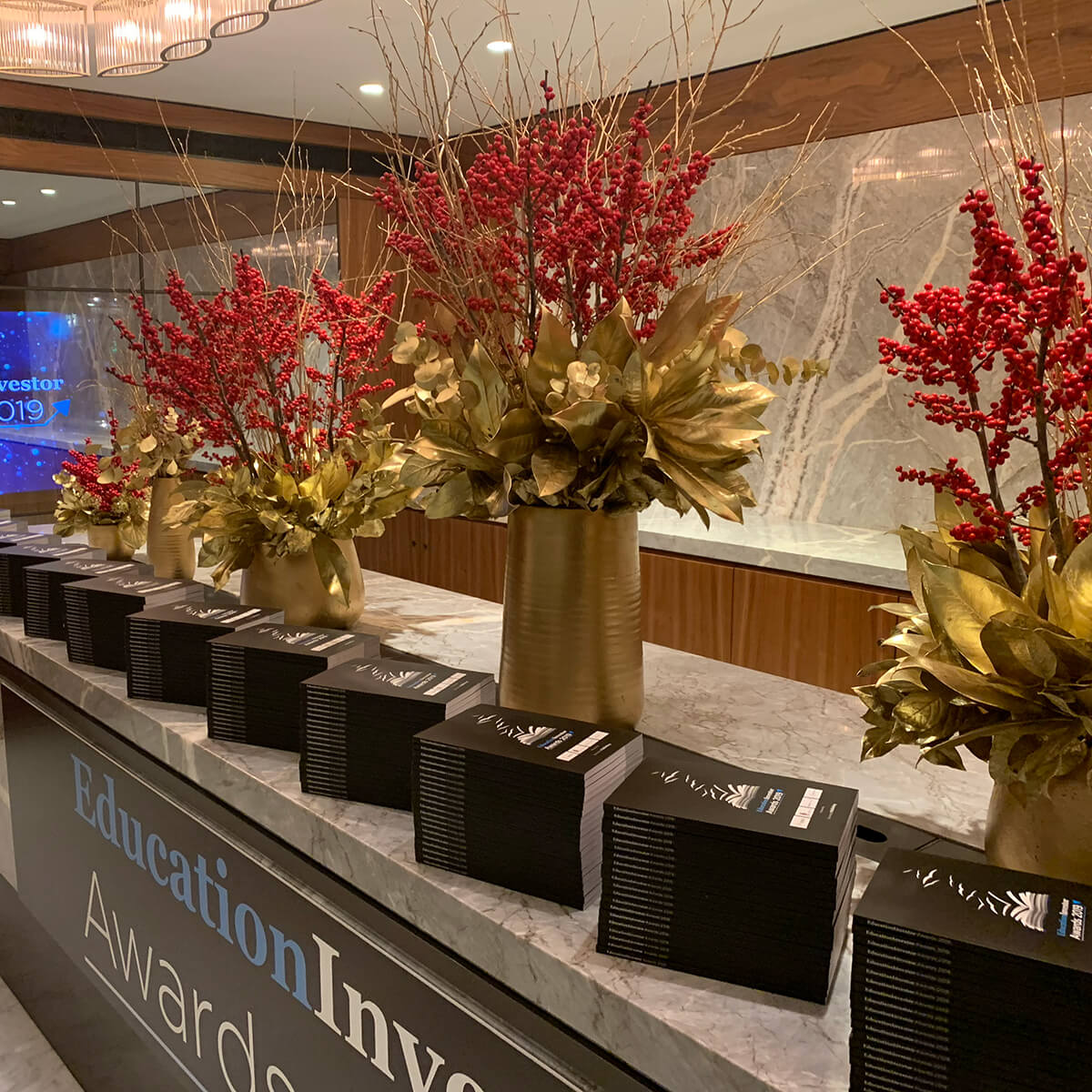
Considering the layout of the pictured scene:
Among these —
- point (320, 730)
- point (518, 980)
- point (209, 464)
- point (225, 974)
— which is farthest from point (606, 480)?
point (209, 464)

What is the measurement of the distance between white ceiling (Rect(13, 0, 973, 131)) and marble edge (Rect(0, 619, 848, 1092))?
2.16 metres

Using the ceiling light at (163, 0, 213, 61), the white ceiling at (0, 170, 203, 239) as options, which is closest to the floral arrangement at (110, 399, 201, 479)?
the ceiling light at (163, 0, 213, 61)

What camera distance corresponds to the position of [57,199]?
15.1ft

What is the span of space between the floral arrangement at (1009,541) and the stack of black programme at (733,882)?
0.43ft

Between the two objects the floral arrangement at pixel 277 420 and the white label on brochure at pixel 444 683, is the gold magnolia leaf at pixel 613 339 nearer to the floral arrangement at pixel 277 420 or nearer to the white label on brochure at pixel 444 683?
the white label on brochure at pixel 444 683

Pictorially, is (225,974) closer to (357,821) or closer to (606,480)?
(357,821)

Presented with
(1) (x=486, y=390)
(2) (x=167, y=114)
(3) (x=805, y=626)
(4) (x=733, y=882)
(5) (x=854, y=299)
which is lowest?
(3) (x=805, y=626)

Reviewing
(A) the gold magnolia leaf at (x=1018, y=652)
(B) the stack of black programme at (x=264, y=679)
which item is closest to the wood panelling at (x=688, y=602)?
(B) the stack of black programme at (x=264, y=679)

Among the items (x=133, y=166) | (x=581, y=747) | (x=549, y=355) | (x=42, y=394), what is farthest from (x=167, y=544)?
(x=133, y=166)

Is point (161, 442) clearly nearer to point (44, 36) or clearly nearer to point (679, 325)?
point (44, 36)

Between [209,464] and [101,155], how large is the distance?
56.4 inches

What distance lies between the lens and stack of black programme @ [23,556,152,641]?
1847 mm

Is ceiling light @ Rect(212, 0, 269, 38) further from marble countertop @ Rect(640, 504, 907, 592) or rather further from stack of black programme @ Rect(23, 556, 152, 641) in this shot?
marble countertop @ Rect(640, 504, 907, 592)

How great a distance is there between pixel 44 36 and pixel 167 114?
2.73 metres
